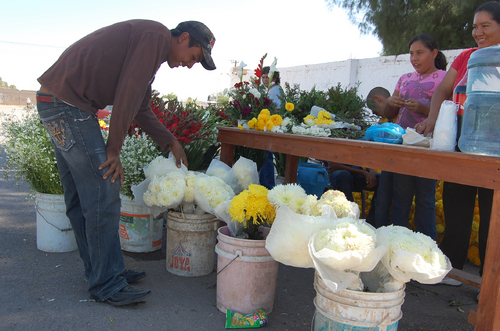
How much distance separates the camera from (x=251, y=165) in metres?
3.03

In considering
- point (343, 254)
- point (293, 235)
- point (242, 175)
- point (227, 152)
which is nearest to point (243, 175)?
point (242, 175)

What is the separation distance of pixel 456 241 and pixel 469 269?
53 centimetres

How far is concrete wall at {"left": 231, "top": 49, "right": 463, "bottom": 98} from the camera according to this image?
10406 millimetres

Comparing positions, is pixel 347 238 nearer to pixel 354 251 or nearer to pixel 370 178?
pixel 354 251

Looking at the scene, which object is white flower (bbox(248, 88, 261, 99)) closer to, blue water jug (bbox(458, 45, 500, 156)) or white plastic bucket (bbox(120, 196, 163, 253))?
white plastic bucket (bbox(120, 196, 163, 253))

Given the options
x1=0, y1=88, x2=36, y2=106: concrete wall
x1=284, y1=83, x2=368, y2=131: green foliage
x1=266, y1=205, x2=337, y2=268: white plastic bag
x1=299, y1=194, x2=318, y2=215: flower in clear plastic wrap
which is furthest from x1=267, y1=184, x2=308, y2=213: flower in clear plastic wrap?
x1=0, y1=88, x2=36, y2=106: concrete wall

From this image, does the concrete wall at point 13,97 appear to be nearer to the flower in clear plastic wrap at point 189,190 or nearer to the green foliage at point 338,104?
the green foliage at point 338,104

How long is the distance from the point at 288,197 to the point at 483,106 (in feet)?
3.67

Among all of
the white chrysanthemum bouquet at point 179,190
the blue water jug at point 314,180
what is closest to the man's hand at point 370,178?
the blue water jug at point 314,180

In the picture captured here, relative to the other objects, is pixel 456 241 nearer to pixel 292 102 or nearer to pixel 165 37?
pixel 292 102

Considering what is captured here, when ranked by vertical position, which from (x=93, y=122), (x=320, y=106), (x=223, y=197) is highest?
(x=320, y=106)

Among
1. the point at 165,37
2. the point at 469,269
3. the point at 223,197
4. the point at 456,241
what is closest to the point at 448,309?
the point at 456,241

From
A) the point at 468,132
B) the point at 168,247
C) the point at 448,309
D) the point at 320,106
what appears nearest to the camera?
the point at 468,132

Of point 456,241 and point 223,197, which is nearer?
point 223,197
